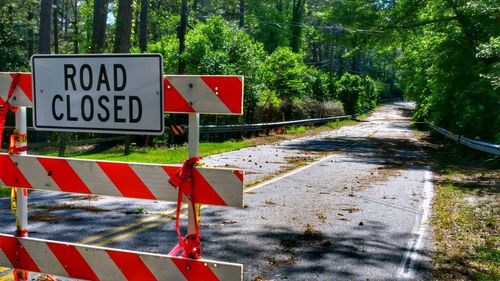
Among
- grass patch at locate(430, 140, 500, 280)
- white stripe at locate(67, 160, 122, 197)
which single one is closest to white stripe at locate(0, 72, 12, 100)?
white stripe at locate(67, 160, 122, 197)

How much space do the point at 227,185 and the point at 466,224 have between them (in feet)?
20.1

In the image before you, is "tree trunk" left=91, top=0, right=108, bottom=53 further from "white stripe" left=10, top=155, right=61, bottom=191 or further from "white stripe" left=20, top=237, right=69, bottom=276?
"white stripe" left=20, top=237, right=69, bottom=276

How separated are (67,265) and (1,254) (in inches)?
22.9

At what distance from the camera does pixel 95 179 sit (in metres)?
3.37

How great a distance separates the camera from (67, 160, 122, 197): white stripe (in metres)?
3.35

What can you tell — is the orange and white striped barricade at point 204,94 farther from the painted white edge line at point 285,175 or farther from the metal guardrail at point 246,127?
the metal guardrail at point 246,127

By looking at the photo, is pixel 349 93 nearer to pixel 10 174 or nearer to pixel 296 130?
pixel 296 130

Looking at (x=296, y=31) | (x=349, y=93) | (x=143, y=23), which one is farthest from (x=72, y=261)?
(x=296, y=31)

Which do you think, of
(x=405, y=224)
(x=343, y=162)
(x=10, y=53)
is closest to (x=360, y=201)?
(x=405, y=224)

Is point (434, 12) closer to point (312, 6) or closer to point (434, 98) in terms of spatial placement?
point (434, 98)

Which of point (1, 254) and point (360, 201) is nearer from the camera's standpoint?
point (1, 254)

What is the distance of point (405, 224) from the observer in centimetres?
777

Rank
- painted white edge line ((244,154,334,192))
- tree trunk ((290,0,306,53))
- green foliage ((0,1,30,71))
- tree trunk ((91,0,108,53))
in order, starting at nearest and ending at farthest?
painted white edge line ((244,154,334,192)) < tree trunk ((91,0,108,53)) < green foliage ((0,1,30,71)) < tree trunk ((290,0,306,53))

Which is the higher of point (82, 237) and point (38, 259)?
point (38, 259)
